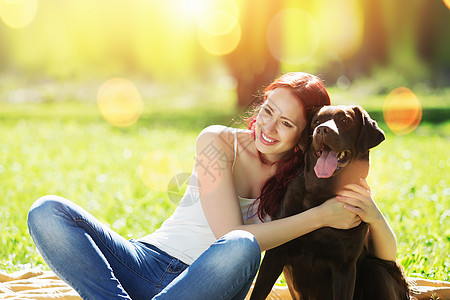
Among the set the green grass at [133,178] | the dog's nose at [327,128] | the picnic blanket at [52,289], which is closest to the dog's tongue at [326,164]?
the dog's nose at [327,128]

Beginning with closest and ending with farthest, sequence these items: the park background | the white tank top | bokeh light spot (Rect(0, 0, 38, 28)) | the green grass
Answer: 1. the white tank top
2. the green grass
3. the park background
4. bokeh light spot (Rect(0, 0, 38, 28))

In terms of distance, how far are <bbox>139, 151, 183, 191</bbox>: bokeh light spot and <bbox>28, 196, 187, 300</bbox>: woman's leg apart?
372 centimetres

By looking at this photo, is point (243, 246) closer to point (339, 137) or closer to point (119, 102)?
point (339, 137)

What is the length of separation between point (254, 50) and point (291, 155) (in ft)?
36.7

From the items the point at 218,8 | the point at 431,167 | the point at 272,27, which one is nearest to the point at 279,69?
the point at 272,27

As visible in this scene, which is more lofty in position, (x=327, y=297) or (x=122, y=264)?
(x=122, y=264)

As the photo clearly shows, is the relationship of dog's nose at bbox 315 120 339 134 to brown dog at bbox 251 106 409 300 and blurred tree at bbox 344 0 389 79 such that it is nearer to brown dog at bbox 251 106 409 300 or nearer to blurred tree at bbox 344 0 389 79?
brown dog at bbox 251 106 409 300

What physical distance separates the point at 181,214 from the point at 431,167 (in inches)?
226

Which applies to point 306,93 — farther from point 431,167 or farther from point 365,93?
point 365,93

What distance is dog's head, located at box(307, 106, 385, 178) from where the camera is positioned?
2.34 metres

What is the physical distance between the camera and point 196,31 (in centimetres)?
1966

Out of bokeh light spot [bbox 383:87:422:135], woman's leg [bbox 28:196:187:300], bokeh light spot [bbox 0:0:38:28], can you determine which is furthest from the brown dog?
bokeh light spot [bbox 0:0:38:28]

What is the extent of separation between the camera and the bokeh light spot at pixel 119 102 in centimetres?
1348

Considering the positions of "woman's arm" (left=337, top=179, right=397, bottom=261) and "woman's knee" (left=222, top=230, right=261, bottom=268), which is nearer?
→ "woman's knee" (left=222, top=230, right=261, bottom=268)
